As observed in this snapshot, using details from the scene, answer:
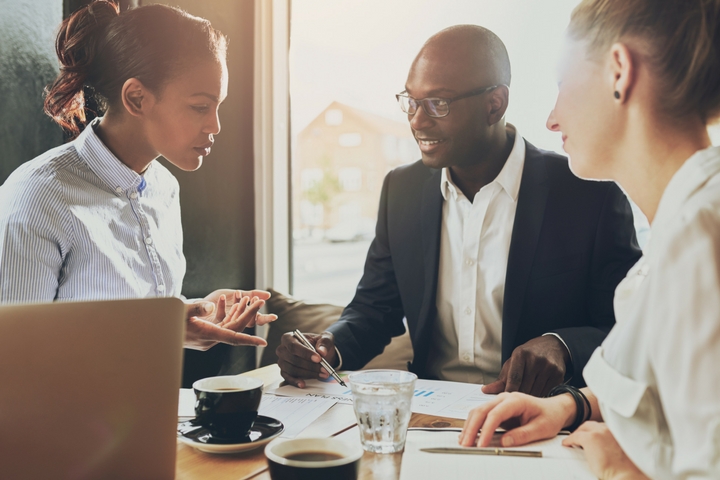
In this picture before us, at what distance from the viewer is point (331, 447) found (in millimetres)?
712

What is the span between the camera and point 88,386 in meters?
0.64

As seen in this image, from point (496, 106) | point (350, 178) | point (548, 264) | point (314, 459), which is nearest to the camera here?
point (314, 459)

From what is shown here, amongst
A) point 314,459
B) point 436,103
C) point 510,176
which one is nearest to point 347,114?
point 436,103

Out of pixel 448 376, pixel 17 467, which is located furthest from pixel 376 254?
pixel 17 467

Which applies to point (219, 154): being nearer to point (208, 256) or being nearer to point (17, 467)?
point (208, 256)

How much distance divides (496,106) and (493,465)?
1360 millimetres

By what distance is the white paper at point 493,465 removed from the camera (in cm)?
76

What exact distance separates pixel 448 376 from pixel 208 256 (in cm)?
112

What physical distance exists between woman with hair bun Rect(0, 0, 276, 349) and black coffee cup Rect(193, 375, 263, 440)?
37 centimetres

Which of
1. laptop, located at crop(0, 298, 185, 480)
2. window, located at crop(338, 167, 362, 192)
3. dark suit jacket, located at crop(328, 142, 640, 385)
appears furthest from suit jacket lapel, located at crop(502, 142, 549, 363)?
laptop, located at crop(0, 298, 185, 480)

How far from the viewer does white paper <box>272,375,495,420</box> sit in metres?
1.10

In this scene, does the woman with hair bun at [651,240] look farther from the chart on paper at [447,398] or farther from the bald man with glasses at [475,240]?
the bald man with glasses at [475,240]

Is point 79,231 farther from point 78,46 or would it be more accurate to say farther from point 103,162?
point 78,46

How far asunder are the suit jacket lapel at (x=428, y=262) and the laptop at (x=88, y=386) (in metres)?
1.16
